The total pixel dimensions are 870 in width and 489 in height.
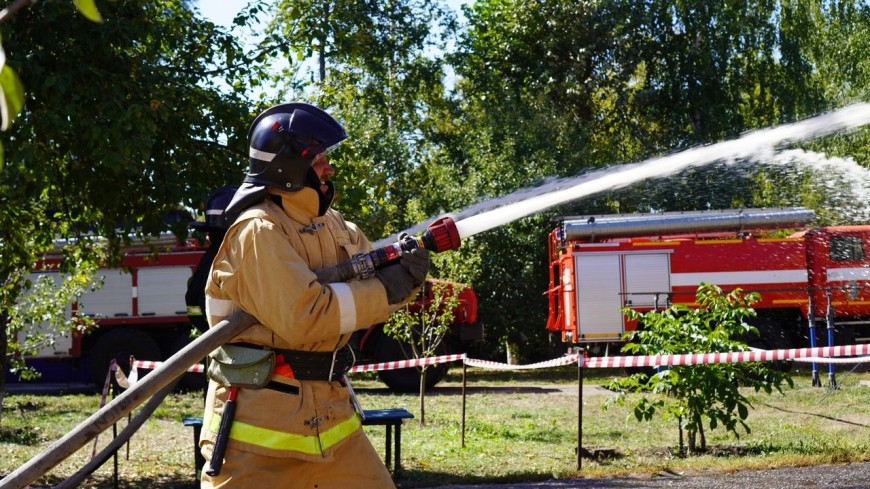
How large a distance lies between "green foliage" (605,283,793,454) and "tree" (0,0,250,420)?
344cm

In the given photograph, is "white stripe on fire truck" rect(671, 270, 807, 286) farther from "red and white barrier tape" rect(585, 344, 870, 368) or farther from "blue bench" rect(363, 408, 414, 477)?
"blue bench" rect(363, 408, 414, 477)

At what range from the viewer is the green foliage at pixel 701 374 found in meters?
7.75

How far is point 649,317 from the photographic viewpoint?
8.27 metres

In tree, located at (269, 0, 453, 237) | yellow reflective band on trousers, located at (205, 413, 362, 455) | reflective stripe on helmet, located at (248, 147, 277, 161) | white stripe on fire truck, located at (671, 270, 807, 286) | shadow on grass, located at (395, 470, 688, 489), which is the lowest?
shadow on grass, located at (395, 470, 688, 489)

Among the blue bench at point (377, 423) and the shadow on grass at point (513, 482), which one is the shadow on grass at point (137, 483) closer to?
the blue bench at point (377, 423)

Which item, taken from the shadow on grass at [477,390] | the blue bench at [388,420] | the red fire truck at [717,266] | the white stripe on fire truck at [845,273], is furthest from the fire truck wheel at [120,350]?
the white stripe on fire truck at [845,273]

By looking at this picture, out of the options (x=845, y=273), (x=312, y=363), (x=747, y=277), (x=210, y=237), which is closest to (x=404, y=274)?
(x=312, y=363)

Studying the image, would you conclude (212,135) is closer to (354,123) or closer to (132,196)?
(132,196)

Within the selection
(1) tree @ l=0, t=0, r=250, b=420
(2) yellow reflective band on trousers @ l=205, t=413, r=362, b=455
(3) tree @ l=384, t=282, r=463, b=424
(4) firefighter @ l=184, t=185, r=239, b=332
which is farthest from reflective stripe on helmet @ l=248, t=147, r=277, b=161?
(3) tree @ l=384, t=282, r=463, b=424

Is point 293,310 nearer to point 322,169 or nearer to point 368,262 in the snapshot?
point 368,262

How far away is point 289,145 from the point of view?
332cm

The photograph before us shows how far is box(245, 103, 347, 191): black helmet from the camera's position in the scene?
10.9ft

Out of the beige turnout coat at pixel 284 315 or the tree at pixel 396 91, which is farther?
the tree at pixel 396 91

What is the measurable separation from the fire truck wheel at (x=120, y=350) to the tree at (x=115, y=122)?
295 inches
